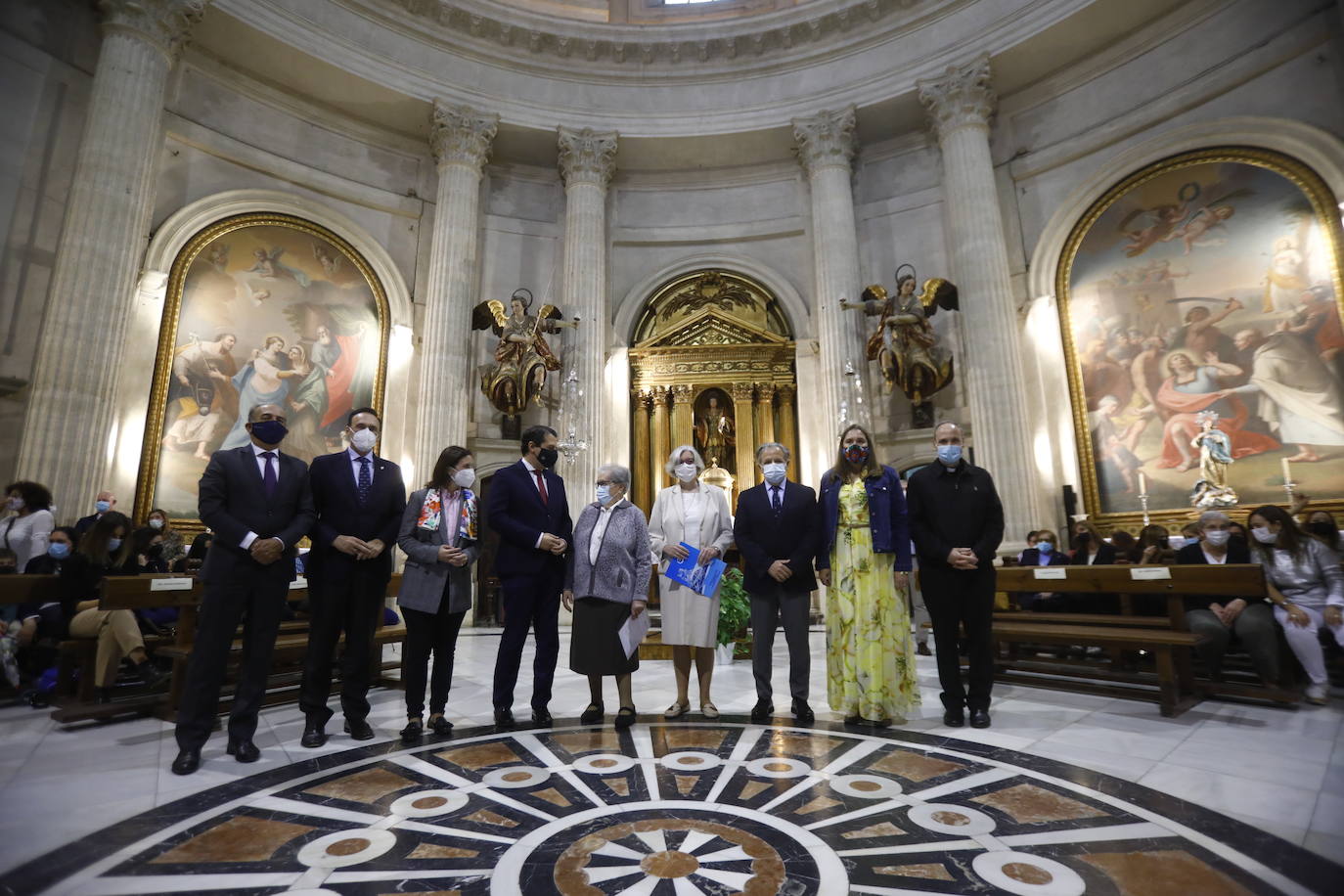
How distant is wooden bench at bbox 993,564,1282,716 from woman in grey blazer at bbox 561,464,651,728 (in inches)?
101

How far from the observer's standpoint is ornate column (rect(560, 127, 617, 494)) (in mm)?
10711

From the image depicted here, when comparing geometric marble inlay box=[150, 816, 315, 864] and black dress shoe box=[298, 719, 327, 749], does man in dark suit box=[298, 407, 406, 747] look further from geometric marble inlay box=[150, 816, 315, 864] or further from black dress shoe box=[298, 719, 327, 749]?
geometric marble inlay box=[150, 816, 315, 864]

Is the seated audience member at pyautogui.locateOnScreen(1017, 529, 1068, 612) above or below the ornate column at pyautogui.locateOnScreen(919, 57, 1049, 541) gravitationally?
below

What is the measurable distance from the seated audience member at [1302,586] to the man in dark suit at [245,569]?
530 cm

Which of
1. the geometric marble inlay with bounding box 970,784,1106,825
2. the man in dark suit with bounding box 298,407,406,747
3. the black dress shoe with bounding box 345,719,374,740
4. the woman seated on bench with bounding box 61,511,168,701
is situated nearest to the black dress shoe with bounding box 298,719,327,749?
the man in dark suit with bounding box 298,407,406,747

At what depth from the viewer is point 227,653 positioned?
2910 mm

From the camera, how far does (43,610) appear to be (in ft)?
14.0

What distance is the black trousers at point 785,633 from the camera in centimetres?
357

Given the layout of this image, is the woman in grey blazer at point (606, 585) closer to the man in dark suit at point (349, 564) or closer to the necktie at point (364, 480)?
the man in dark suit at point (349, 564)

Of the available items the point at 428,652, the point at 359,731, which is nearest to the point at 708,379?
the point at 428,652

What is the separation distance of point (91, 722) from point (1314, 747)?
604 cm

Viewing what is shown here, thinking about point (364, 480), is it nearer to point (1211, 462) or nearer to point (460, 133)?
point (1211, 462)

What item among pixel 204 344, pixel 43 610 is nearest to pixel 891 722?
pixel 43 610

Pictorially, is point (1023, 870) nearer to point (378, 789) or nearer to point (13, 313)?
point (378, 789)
